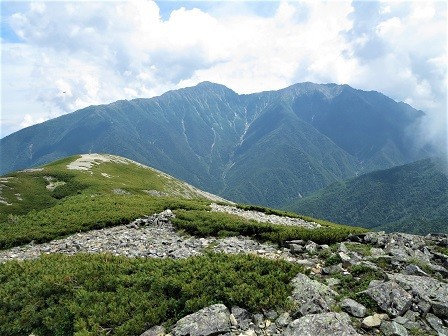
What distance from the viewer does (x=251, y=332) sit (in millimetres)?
12133

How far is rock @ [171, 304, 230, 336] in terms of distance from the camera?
485 inches

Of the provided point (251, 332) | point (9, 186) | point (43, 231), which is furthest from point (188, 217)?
point (9, 186)

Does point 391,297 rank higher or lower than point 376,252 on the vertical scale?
lower

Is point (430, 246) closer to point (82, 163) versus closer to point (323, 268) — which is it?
point (323, 268)

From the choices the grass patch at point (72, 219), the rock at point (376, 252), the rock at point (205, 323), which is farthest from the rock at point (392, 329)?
the grass patch at point (72, 219)

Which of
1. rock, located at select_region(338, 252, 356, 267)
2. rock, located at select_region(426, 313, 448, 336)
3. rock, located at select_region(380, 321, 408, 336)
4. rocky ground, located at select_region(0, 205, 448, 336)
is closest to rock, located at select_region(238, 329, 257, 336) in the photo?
rocky ground, located at select_region(0, 205, 448, 336)

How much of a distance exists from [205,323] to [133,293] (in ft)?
13.1

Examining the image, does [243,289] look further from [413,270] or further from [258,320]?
[413,270]

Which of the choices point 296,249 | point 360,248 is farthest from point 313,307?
point 360,248

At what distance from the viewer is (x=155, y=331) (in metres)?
12.9

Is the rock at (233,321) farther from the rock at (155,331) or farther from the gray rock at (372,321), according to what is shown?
the gray rock at (372,321)

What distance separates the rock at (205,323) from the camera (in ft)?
40.4

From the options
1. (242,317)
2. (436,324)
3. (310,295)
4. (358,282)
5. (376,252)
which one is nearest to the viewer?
(436,324)

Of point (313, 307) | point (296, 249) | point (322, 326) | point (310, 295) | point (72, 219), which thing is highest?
point (296, 249)
